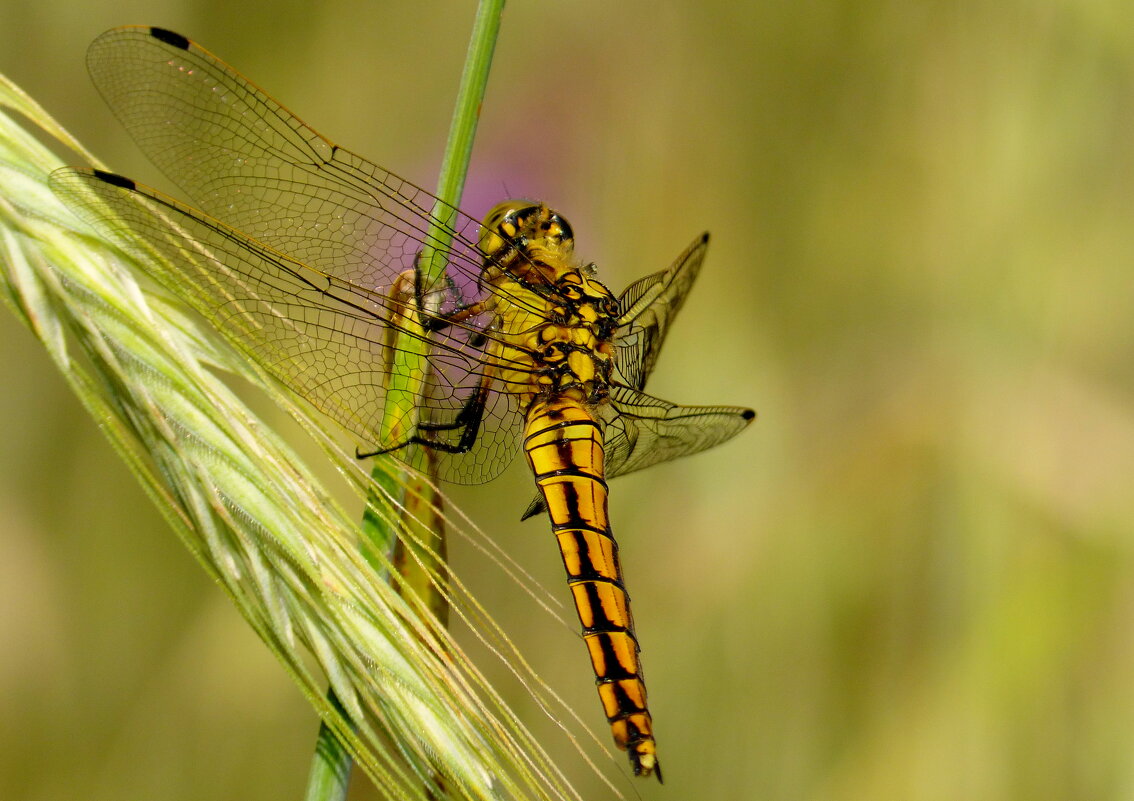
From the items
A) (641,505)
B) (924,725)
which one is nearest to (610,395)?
(641,505)

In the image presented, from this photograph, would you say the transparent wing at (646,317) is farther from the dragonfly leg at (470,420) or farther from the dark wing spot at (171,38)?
the dark wing spot at (171,38)

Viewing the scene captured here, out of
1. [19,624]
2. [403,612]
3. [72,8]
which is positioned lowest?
[19,624]

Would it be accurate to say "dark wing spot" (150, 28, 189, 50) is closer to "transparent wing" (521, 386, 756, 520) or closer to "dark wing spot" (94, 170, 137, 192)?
"dark wing spot" (94, 170, 137, 192)

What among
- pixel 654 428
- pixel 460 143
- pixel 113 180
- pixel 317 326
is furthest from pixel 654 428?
pixel 113 180

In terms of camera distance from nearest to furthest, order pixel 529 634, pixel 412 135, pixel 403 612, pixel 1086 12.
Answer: pixel 403 612
pixel 1086 12
pixel 529 634
pixel 412 135

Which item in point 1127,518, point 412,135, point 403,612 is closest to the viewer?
point 403,612

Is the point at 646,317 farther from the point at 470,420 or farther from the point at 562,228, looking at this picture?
the point at 470,420

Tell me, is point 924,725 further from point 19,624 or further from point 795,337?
point 19,624
